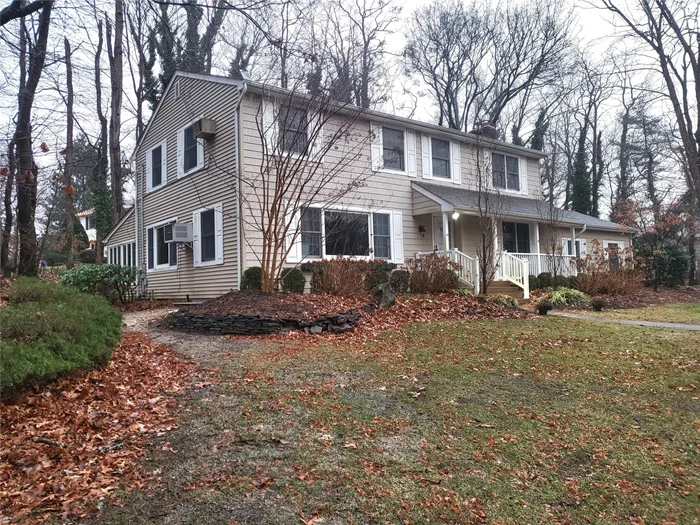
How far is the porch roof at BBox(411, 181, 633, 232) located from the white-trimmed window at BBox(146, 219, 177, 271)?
23.7ft

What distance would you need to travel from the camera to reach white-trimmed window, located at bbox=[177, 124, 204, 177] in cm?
1225

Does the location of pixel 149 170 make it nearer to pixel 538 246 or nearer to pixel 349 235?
pixel 349 235

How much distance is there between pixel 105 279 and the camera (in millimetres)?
12672

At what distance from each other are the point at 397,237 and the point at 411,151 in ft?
8.97

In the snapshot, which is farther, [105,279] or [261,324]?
[105,279]

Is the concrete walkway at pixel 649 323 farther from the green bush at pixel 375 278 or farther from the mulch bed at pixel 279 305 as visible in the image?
the mulch bed at pixel 279 305

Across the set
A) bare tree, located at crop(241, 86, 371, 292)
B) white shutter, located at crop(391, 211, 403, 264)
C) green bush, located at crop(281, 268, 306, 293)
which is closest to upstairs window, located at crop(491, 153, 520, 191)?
white shutter, located at crop(391, 211, 403, 264)

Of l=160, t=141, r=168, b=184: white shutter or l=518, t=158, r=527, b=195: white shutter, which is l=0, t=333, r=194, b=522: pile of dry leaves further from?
l=518, t=158, r=527, b=195: white shutter

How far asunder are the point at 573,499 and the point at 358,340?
14.9ft

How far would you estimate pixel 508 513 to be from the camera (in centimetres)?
242

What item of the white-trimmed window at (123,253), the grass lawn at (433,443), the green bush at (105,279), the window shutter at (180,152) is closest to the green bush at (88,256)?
the white-trimmed window at (123,253)

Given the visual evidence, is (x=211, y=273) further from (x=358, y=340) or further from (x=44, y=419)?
(x=44, y=419)

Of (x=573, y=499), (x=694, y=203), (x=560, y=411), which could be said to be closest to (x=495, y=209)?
(x=560, y=411)

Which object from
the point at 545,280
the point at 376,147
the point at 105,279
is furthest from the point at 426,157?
the point at 105,279
